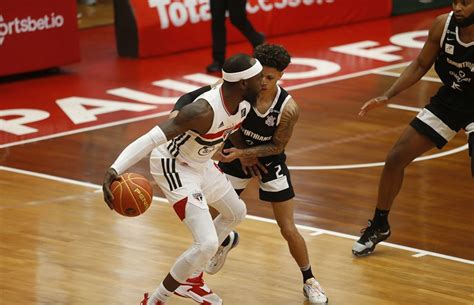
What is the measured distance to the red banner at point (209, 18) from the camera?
1602 centimetres

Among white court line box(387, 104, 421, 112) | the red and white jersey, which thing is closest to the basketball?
the red and white jersey

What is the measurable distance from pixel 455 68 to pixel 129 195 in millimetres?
2792

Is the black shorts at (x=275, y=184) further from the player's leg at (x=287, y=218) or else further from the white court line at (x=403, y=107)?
the white court line at (x=403, y=107)

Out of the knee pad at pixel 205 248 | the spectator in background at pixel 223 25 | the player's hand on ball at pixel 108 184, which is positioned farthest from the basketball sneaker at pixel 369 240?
the spectator in background at pixel 223 25

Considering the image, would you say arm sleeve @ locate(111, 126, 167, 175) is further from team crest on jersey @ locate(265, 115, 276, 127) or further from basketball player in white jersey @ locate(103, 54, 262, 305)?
team crest on jersey @ locate(265, 115, 276, 127)

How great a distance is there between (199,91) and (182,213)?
79cm

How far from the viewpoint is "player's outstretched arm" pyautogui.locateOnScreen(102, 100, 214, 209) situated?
6653mm

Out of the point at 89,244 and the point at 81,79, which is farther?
the point at 81,79

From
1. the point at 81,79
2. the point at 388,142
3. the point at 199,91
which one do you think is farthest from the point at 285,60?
the point at 81,79

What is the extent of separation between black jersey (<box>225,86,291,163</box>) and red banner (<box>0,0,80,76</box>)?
7.29m

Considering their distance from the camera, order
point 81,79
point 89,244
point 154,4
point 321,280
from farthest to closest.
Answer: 1. point 154,4
2. point 81,79
3. point 89,244
4. point 321,280

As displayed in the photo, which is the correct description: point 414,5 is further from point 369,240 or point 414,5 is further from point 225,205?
point 225,205

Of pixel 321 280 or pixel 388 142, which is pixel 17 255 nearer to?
pixel 321 280

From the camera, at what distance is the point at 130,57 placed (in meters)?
16.2
